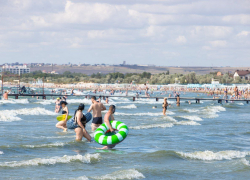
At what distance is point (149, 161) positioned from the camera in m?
11.0

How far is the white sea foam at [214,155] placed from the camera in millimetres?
11583

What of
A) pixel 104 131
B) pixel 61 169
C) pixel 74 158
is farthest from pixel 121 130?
pixel 61 169

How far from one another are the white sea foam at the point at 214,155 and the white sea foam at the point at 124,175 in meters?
2.80

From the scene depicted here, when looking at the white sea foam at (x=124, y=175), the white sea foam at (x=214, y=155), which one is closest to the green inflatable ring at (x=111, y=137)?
the white sea foam at (x=124, y=175)

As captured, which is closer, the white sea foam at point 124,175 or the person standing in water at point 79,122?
the white sea foam at point 124,175

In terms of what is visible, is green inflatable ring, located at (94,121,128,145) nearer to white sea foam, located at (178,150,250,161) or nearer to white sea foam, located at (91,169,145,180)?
white sea foam, located at (91,169,145,180)

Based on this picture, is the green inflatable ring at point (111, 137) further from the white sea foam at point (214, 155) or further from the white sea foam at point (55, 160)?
the white sea foam at point (214, 155)

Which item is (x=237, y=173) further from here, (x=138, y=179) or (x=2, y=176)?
(x=2, y=176)

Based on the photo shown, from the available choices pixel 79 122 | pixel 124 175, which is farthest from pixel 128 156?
pixel 124 175

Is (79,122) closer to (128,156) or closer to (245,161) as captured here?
(128,156)

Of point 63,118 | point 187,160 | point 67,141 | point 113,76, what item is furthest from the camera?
point 113,76

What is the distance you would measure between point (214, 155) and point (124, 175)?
3.74 m

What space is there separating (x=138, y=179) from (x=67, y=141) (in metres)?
5.08

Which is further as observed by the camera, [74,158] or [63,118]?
[63,118]
